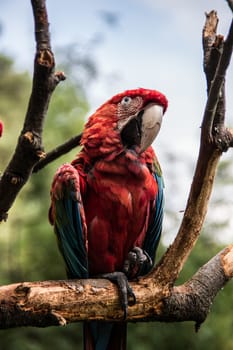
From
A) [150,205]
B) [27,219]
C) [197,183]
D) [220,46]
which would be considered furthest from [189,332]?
[220,46]

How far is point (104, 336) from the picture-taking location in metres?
2.09

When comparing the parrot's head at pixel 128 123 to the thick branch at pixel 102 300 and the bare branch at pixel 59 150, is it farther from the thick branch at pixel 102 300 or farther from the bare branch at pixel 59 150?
the thick branch at pixel 102 300

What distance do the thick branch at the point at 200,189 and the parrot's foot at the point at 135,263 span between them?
189 mm

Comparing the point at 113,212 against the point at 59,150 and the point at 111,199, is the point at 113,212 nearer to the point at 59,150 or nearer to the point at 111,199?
the point at 111,199

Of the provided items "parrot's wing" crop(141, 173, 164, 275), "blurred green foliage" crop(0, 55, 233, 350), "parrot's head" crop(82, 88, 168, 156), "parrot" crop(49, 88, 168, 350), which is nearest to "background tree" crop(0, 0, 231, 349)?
"blurred green foliage" crop(0, 55, 233, 350)

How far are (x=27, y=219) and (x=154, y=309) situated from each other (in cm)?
335

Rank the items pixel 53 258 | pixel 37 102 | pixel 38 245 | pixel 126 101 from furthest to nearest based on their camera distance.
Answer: pixel 38 245, pixel 53 258, pixel 126 101, pixel 37 102

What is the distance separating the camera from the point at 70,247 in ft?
6.67

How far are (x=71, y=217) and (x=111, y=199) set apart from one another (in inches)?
5.6

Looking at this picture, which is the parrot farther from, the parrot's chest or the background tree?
the background tree

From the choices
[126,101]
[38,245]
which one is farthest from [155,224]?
[38,245]

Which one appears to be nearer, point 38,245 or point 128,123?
point 128,123

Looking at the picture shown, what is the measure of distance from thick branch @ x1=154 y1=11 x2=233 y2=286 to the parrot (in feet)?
0.67

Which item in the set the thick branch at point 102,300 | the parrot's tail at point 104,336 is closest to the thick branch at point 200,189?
the thick branch at point 102,300
